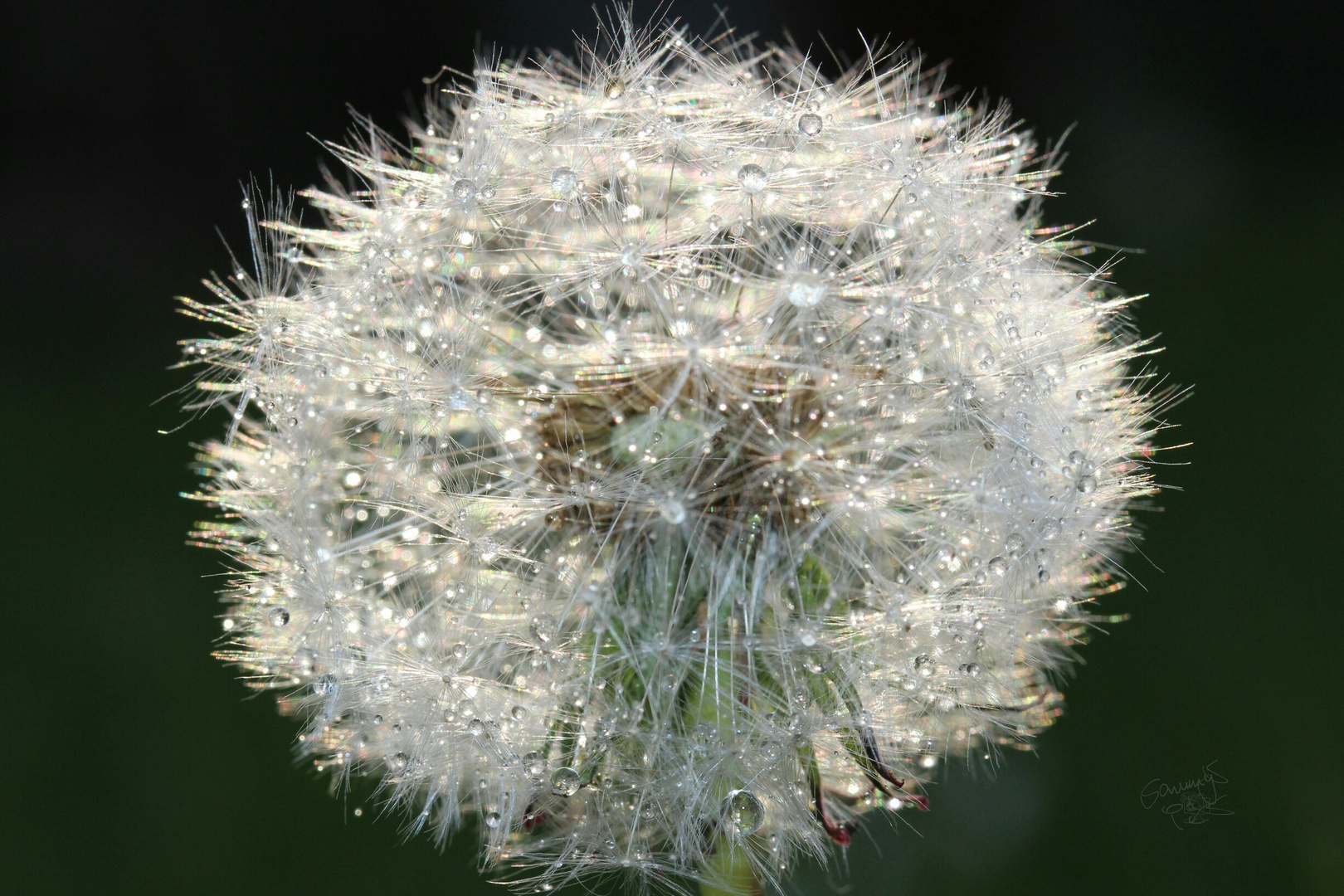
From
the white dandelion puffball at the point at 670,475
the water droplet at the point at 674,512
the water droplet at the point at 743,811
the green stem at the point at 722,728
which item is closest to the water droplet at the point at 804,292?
the white dandelion puffball at the point at 670,475

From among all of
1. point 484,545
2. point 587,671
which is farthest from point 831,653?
point 484,545

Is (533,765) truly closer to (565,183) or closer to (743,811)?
(743,811)

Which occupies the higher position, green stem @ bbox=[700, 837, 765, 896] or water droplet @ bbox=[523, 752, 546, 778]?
water droplet @ bbox=[523, 752, 546, 778]

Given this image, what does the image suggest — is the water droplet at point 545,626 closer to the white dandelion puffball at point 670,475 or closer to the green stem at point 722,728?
the white dandelion puffball at point 670,475

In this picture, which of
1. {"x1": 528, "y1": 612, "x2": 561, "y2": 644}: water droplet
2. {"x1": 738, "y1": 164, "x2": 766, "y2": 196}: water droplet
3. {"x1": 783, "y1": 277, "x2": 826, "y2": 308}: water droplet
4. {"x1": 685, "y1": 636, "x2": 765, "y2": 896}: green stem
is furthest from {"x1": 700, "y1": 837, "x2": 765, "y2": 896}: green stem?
→ {"x1": 738, "y1": 164, "x2": 766, "y2": 196}: water droplet

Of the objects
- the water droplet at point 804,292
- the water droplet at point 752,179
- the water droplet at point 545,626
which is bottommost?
the water droplet at point 545,626

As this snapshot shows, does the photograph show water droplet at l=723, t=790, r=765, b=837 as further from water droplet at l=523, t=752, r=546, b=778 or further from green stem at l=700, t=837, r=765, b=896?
water droplet at l=523, t=752, r=546, b=778

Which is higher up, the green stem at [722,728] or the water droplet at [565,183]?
the water droplet at [565,183]
